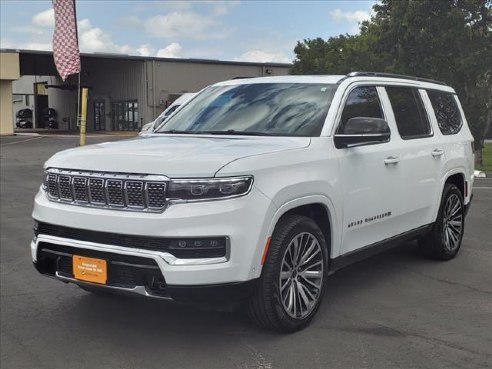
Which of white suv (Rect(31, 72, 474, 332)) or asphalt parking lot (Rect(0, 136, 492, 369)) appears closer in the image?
white suv (Rect(31, 72, 474, 332))

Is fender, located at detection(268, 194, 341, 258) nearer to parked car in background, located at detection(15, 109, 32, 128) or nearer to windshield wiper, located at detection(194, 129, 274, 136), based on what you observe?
windshield wiper, located at detection(194, 129, 274, 136)

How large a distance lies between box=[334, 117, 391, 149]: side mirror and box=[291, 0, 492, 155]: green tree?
16390 millimetres

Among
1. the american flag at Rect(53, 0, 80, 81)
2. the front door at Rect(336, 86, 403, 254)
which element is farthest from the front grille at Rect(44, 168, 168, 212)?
the american flag at Rect(53, 0, 80, 81)

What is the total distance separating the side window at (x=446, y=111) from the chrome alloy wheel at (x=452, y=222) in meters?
0.76

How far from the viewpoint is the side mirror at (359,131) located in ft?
15.0

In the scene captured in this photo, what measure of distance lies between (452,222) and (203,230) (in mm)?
3833

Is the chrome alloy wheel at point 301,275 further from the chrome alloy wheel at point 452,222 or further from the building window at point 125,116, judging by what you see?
the building window at point 125,116

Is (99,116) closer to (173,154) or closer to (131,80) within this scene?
(131,80)

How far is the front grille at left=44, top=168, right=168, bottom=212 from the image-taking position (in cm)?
369

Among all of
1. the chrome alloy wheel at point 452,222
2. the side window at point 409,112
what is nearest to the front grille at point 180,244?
the side window at point 409,112

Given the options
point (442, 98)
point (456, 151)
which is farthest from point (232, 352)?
point (442, 98)

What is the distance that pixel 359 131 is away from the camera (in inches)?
181

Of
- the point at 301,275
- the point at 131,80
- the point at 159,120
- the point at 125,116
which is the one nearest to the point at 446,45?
the point at 159,120

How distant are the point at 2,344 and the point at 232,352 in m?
1.68
